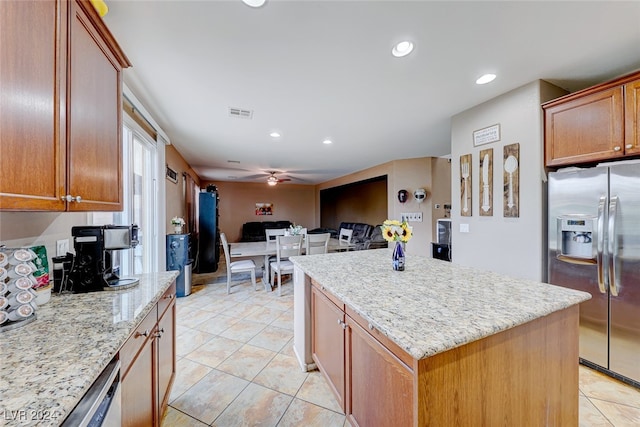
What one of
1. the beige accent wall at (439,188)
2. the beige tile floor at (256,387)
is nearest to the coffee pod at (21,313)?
the beige tile floor at (256,387)

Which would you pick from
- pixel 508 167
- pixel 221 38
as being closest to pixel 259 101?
pixel 221 38

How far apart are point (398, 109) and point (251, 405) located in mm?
3009

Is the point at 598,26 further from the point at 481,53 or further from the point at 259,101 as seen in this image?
the point at 259,101

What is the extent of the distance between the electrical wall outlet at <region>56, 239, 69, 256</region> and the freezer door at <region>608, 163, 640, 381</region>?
3.61 meters

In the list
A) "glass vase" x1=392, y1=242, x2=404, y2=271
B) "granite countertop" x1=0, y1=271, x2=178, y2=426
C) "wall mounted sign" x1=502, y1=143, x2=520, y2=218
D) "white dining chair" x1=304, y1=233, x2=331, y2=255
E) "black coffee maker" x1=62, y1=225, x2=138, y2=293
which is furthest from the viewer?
"white dining chair" x1=304, y1=233, x2=331, y2=255

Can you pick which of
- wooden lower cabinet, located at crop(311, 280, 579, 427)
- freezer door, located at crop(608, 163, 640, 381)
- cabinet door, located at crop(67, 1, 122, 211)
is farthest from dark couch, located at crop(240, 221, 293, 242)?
freezer door, located at crop(608, 163, 640, 381)

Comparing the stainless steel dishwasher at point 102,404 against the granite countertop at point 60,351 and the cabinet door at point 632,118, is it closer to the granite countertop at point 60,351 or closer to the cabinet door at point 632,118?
the granite countertop at point 60,351

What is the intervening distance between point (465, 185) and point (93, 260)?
326cm

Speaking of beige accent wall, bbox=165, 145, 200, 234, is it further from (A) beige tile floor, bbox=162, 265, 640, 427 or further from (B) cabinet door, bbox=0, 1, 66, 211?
(B) cabinet door, bbox=0, 1, 66, 211

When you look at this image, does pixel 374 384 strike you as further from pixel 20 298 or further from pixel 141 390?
pixel 20 298

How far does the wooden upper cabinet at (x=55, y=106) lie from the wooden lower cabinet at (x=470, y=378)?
1.37m

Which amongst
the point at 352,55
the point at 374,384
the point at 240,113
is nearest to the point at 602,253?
the point at 374,384

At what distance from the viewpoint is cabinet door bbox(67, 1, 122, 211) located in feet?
3.33

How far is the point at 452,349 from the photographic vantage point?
88 cm
